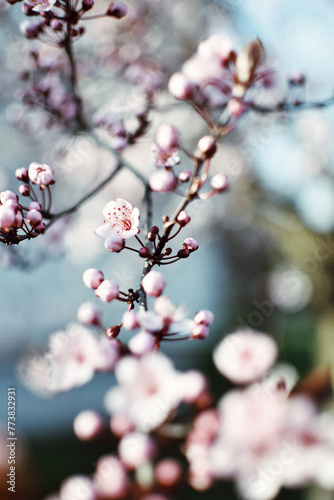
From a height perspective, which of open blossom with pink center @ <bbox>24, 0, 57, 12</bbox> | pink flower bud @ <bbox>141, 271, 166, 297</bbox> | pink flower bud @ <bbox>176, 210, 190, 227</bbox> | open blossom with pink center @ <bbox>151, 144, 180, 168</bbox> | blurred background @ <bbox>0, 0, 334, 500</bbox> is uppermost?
open blossom with pink center @ <bbox>24, 0, 57, 12</bbox>

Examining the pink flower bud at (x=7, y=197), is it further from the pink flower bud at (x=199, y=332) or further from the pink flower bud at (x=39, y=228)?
the pink flower bud at (x=199, y=332)

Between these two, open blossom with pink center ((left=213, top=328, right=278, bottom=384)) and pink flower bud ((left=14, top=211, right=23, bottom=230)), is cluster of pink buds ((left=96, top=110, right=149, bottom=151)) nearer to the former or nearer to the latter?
pink flower bud ((left=14, top=211, right=23, bottom=230))

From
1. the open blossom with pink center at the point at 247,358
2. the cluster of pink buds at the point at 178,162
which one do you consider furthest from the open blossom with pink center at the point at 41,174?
the open blossom with pink center at the point at 247,358

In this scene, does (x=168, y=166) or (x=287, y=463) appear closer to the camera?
(x=287, y=463)

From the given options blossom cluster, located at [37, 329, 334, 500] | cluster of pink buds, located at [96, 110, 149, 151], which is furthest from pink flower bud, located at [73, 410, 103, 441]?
cluster of pink buds, located at [96, 110, 149, 151]

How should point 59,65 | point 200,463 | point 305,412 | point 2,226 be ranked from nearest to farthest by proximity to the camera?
point 305,412
point 200,463
point 2,226
point 59,65

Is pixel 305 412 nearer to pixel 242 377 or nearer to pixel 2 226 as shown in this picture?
pixel 242 377

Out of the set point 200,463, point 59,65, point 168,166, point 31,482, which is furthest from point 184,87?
point 31,482
